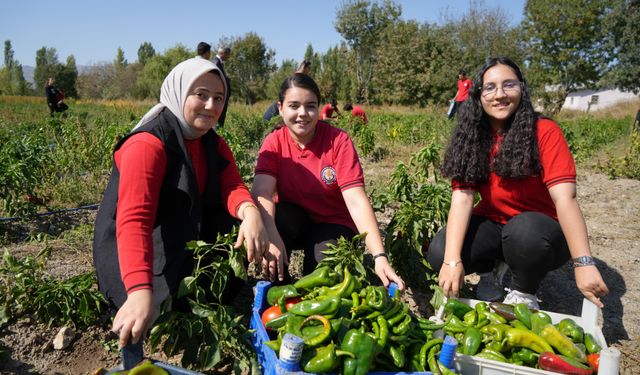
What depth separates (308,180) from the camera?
2.51 meters

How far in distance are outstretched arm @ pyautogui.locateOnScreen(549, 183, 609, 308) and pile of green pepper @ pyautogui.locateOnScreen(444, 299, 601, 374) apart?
172 mm

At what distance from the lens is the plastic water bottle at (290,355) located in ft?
4.38

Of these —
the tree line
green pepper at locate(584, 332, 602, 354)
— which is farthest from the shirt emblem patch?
the tree line

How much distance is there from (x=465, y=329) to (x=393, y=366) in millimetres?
495

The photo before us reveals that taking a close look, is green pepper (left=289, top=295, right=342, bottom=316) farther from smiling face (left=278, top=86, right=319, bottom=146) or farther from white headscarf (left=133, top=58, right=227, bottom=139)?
smiling face (left=278, top=86, right=319, bottom=146)

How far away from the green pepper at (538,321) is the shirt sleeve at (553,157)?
62 cm

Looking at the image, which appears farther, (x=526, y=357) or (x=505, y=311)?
(x=505, y=311)

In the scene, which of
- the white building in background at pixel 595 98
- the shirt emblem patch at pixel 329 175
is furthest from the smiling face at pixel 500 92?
the white building in background at pixel 595 98

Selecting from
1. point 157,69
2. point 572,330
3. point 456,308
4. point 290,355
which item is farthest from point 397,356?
point 157,69

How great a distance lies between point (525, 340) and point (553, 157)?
0.90 metres

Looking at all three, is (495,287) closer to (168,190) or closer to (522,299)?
(522,299)

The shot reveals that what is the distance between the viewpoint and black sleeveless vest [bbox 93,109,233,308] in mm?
1816

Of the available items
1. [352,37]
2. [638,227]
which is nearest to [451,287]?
[638,227]

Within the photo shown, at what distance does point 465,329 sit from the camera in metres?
1.90
